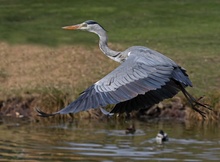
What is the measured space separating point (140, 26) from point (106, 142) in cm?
1057

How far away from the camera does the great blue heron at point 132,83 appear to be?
30.6 ft

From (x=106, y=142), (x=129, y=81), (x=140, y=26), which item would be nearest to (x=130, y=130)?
(x=106, y=142)

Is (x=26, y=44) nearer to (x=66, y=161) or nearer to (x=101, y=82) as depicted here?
(x=66, y=161)

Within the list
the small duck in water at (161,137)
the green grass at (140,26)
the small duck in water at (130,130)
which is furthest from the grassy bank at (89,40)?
the small duck in water at (161,137)

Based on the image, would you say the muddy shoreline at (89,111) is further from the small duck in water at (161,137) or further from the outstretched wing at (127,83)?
the outstretched wing at (127,83)

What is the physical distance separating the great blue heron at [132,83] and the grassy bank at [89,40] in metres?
5.31

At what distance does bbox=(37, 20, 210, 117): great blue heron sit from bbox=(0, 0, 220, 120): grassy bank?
17.4 ft

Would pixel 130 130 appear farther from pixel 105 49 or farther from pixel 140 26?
pixel 140 26

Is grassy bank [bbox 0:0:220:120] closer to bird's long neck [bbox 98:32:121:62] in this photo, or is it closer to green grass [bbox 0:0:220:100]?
green grass [bbox 0:0:220:100]

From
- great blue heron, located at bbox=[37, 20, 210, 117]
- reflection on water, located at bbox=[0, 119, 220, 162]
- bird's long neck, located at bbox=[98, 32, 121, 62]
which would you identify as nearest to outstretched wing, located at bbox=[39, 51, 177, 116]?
great blue heron, located at bbox=[37, 20, 210, 117]

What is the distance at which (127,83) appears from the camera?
967 centimetres

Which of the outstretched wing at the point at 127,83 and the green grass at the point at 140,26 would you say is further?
the green grass at the point at 140,26

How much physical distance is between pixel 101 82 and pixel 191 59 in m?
10.9

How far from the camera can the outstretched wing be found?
9297mm
